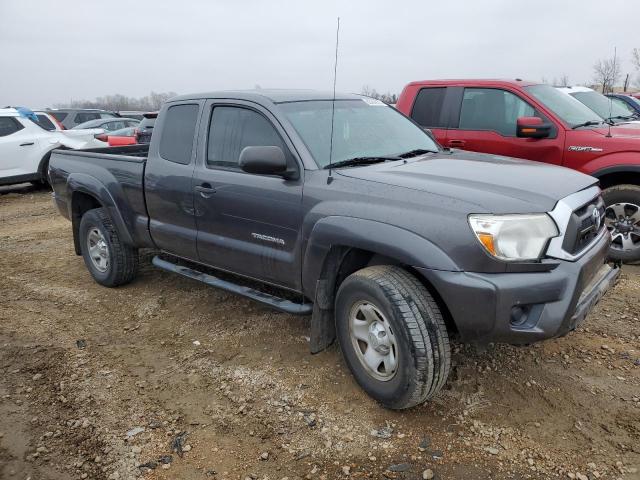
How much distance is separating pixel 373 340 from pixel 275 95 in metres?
1.90

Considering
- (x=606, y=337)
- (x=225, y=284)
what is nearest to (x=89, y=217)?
(x=225, y=284)

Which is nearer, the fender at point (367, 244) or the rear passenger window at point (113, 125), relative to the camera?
the fender at point (367, 244)

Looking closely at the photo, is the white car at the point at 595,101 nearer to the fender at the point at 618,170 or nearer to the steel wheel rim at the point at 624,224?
the fender at the point at 618,170

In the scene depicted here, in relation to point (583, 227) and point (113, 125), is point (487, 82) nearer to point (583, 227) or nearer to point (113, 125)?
point (583, 227)

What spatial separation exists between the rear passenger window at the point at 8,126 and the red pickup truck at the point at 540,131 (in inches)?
327

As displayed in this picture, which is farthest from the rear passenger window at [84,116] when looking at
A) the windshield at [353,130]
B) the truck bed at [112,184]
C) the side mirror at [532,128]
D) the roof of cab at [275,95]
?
the windshield at [353,130]

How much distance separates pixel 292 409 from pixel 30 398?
1.67 metres

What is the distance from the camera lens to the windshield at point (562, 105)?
5.70 meters

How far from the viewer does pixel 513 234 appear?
269cm

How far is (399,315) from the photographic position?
9.21 feet

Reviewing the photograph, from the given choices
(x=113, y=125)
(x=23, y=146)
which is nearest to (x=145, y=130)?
(x=23, y=146)

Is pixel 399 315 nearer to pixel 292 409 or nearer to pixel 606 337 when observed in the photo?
pixel 292 409

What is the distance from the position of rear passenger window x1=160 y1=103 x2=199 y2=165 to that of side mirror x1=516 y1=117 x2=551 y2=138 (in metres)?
3.25

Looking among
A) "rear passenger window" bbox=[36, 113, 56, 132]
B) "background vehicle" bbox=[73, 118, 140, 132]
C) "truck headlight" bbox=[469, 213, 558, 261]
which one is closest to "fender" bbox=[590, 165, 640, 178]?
"truck headlight" bbox=[469, 213, 558, 261]
